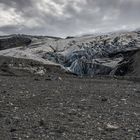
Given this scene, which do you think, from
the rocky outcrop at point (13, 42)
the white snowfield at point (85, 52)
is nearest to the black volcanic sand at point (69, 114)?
the white snowfield at point (85, 52)

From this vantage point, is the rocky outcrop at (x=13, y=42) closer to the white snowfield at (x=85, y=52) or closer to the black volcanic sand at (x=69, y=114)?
the white snowfield at (x=85, y=52)

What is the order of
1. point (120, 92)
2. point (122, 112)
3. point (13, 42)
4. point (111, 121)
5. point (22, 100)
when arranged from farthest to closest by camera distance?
point (13, 42) → point (120, 92) → point (22, 100) → point (122, 112) → point (111, 121)

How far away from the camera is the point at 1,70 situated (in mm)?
17797

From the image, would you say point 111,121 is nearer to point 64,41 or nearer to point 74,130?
point 74,130

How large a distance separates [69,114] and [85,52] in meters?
16.2

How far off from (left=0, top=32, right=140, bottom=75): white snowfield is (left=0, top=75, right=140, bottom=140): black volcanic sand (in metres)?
9.98

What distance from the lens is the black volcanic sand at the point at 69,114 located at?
597 cm

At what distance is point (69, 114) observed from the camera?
24.3 ft

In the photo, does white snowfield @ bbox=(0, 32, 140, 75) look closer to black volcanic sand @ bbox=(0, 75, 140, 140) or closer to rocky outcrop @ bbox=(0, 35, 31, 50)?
rocky outcrop @ bbox=(0, 35, 31, 50)

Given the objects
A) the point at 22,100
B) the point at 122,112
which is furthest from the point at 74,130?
the point at 22,100

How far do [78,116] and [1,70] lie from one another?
11056 mm

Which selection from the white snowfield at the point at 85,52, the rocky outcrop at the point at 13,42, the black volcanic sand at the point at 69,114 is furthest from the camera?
the rocky outcrop at the point at 13,42

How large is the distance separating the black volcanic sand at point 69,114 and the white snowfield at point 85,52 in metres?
9.98

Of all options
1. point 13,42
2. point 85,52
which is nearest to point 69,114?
point 85,52
